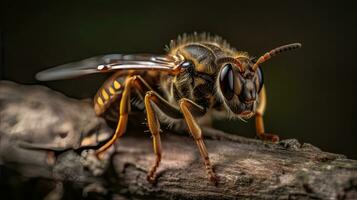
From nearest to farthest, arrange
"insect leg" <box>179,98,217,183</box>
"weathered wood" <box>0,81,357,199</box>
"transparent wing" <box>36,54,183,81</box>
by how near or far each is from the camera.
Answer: "weathered wood" <box>0,81,357,199</box>, "insect leg" <box>179,98,217,183</box>, "transparent wing" <box>36,54,183,81</box>

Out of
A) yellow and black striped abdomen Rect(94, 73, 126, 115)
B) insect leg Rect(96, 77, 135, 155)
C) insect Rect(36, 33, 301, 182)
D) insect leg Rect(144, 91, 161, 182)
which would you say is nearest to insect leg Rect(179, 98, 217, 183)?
insect Rect(36, 33, 301, 182)

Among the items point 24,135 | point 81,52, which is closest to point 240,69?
point 24,135

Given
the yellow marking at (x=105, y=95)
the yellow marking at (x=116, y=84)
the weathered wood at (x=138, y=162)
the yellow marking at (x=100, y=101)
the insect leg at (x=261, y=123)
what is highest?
the yellow marking at (x=116, y=84)

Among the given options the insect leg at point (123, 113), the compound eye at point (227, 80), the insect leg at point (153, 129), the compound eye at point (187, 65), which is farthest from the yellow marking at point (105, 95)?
the compound eye at point (227, 80)

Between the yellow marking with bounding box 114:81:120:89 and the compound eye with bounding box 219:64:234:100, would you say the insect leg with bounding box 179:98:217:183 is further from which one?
the yellow marking with bounding box 114:81:120:89

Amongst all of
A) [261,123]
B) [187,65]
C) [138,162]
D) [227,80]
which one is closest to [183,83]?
[187,65]

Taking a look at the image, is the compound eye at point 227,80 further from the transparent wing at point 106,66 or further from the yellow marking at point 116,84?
the yellow marking at point 116,84

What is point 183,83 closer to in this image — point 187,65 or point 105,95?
point 187,65
